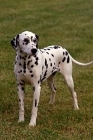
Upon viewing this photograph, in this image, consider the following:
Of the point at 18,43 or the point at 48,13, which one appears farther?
the point at 48,13

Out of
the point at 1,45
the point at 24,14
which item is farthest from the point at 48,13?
the point at 1,45

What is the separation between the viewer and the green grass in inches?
244

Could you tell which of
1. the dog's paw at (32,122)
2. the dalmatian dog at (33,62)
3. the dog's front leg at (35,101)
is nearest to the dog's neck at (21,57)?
the dalmatian dog at (33,62)

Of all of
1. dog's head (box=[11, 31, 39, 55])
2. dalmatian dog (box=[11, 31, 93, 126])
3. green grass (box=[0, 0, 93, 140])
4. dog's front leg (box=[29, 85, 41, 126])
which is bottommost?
green grass (box=[0, 0, 93, 140])

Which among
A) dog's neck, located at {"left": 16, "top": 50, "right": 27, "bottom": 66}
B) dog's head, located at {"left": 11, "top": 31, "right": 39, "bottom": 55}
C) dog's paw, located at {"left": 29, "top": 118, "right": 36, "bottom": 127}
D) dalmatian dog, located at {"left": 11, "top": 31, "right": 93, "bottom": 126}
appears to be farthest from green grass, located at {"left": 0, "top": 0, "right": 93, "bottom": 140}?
dog's head, located at {"left": 11, "top": 31, "right": 39, "bottom": 55}

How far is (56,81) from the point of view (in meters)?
9.25

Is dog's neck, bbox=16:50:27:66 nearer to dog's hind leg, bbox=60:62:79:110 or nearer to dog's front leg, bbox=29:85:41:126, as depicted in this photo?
dog's front leg, bbox=29:85:41:126

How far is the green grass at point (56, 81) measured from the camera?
6.20 m

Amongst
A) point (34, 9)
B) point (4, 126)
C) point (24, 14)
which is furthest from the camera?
point (34, 9)

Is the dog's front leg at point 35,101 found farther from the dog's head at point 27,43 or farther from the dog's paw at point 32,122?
the dog's head at point 27,43

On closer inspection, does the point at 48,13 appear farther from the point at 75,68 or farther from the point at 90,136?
the point at 90,136

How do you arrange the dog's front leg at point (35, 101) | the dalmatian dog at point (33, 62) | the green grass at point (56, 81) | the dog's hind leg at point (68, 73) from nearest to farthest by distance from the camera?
the dalmatian dog at point (33, 62), the green grass at point (56, 81), the dog's front leg at point (35, 101), the dog's hind leg at point (68, 73)

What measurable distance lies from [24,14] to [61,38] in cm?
608

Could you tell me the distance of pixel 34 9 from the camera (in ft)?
72.9
